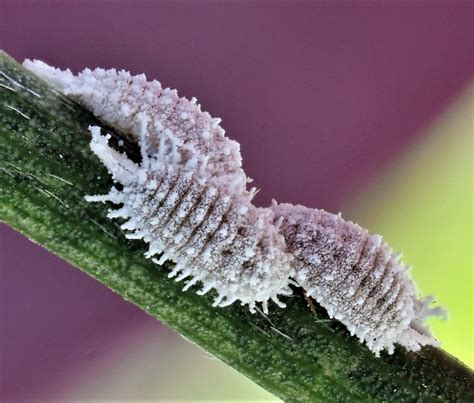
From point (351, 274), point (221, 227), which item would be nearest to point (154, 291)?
point (221, 227)

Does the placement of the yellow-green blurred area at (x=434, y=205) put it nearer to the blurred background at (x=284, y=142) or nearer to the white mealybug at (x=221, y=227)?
the blurred background at (x=284, y=142)

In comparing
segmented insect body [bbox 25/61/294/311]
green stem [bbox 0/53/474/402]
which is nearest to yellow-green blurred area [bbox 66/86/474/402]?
green stem [bbox 0/53/474/402]

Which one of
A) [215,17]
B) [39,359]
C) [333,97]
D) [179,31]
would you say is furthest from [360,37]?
[39,359]

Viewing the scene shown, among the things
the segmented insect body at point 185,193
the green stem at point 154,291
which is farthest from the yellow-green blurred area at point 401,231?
the segmented insect body at point 185,193

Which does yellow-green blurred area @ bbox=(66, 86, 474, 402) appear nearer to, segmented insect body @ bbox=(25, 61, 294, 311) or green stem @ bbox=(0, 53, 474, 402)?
green stem @ bbox=(0, 53, 474, 402)

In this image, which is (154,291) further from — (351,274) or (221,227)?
(351,274)

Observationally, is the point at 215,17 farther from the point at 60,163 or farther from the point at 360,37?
the point at 60,163
